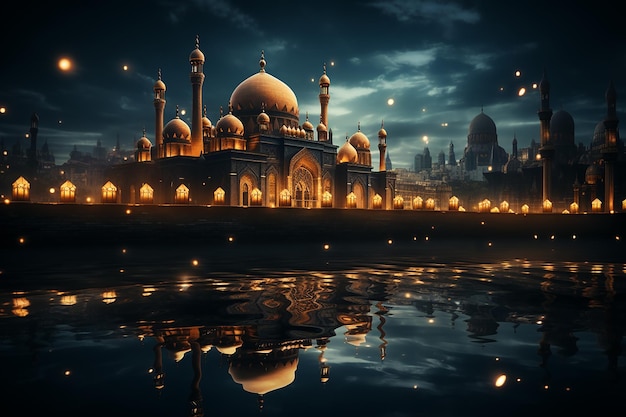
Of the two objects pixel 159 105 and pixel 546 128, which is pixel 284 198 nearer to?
pixel 159 105

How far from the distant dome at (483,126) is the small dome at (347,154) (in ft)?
221

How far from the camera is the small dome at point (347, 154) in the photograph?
46.0 meters

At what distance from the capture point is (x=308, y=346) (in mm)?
4957

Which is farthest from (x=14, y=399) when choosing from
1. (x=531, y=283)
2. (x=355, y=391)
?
(x=531, y=283)

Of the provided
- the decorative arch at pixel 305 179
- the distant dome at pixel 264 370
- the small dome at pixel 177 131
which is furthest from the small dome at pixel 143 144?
the distant dome at pixel 264 370

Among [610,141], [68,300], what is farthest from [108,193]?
[610,141]

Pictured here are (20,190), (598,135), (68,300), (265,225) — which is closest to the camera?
(68,300)

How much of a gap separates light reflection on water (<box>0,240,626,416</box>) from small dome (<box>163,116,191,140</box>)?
31.6 metres

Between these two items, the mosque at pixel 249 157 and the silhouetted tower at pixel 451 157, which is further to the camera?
the silhouetted tower at pixel 451 157

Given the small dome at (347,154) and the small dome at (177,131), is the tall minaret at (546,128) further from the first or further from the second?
the small dome at (177,131)

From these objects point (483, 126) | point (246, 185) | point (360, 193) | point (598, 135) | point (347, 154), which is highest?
point (483, 126)

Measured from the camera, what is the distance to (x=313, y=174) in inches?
1667

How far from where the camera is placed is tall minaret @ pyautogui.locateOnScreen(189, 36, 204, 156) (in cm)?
3928

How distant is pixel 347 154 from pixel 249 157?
12.8 m
